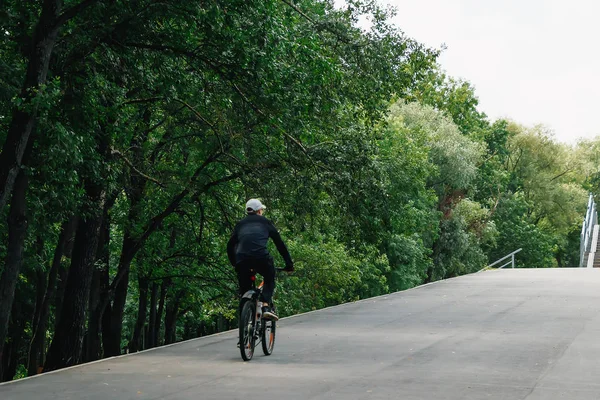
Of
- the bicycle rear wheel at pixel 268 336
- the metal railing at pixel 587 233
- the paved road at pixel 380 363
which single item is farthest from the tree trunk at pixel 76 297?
the metal railing at pixel 587 233

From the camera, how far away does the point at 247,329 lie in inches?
427

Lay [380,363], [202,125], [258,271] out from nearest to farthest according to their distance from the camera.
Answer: [380,363], [258,271], [202,125]

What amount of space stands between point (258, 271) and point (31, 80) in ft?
13.0

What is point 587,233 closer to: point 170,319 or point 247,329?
point 170,319

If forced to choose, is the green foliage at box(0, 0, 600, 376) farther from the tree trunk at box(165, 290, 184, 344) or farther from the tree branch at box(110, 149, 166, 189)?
the tree trunk at box(165, 290, 184, 344)

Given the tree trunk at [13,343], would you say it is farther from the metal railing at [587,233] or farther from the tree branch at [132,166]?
the metal railing at [587,233]

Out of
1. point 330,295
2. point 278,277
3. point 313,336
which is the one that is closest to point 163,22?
point 313,336

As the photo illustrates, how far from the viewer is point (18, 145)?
40.3 ft

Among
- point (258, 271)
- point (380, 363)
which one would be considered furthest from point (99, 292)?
point (380, 363)

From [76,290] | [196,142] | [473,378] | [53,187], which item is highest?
[196,142]

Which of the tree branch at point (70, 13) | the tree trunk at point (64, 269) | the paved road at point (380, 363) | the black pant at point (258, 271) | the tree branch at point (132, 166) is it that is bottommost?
the paved road at point (380, 363)

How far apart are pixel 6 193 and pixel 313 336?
4869 mm

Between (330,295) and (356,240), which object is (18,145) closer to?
(356,240)

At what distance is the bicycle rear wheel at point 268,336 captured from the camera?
11.3 meters
